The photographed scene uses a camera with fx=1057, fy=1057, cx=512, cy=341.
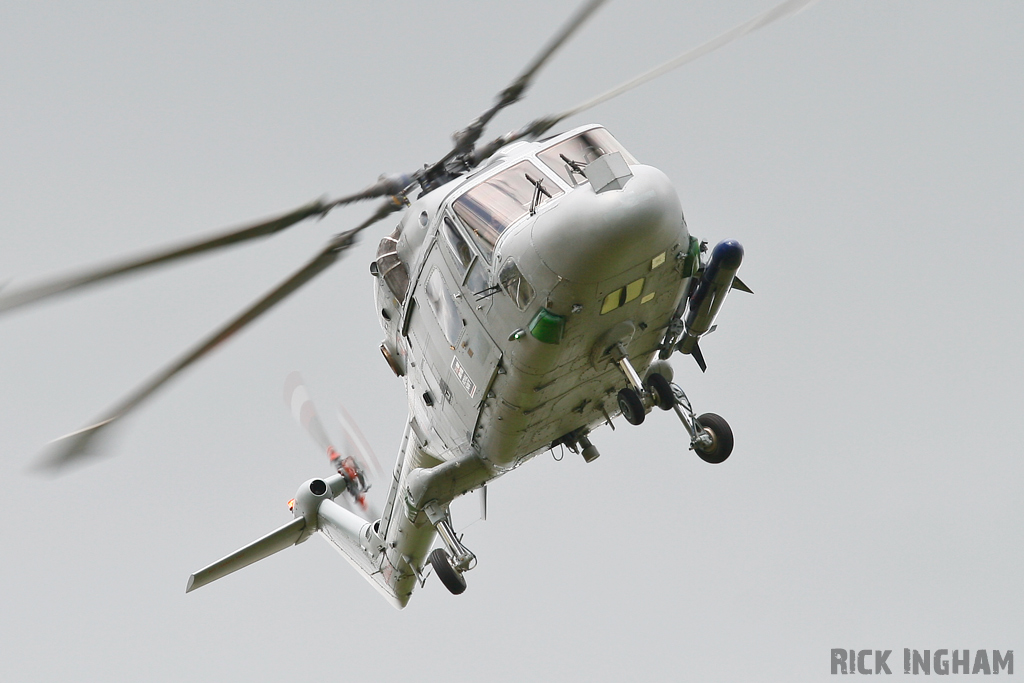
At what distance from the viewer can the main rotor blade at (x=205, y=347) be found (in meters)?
8.12

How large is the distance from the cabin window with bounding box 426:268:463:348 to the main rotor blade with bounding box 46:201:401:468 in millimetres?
1406

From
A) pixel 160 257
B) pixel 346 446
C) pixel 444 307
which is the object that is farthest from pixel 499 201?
pixel 346 446

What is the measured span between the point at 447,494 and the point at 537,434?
6.09ft

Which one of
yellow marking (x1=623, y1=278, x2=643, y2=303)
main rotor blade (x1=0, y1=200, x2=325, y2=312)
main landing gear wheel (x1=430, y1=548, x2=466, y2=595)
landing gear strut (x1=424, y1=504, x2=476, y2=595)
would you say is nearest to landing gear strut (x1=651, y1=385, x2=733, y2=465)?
yellow marking (x1=623, y1=278, x2=643, y2=303)

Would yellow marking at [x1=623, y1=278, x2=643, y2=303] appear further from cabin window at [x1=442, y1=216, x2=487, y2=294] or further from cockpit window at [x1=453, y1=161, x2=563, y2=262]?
cabin window at [x1=442, y1=216, x2=487, y2=294]

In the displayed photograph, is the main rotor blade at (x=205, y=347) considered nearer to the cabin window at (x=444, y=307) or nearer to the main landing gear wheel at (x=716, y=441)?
the cabin window at (x=444, y=307)

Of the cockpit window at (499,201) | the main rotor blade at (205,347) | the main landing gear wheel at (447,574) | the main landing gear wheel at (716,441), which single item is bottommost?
the main landing gear wheel at (447,574)

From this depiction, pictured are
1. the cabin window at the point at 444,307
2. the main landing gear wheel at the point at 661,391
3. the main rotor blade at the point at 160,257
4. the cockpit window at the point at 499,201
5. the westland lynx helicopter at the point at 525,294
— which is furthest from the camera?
the cabin window at the point at 444,307

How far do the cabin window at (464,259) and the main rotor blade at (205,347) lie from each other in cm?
111

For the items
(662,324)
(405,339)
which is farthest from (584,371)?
(405,339)

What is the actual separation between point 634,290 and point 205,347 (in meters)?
4.72

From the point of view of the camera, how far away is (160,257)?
27.2ft

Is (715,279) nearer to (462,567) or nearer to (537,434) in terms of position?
(537,434)

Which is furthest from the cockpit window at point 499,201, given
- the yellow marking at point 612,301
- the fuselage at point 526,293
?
the yellow marking at point 612,301
